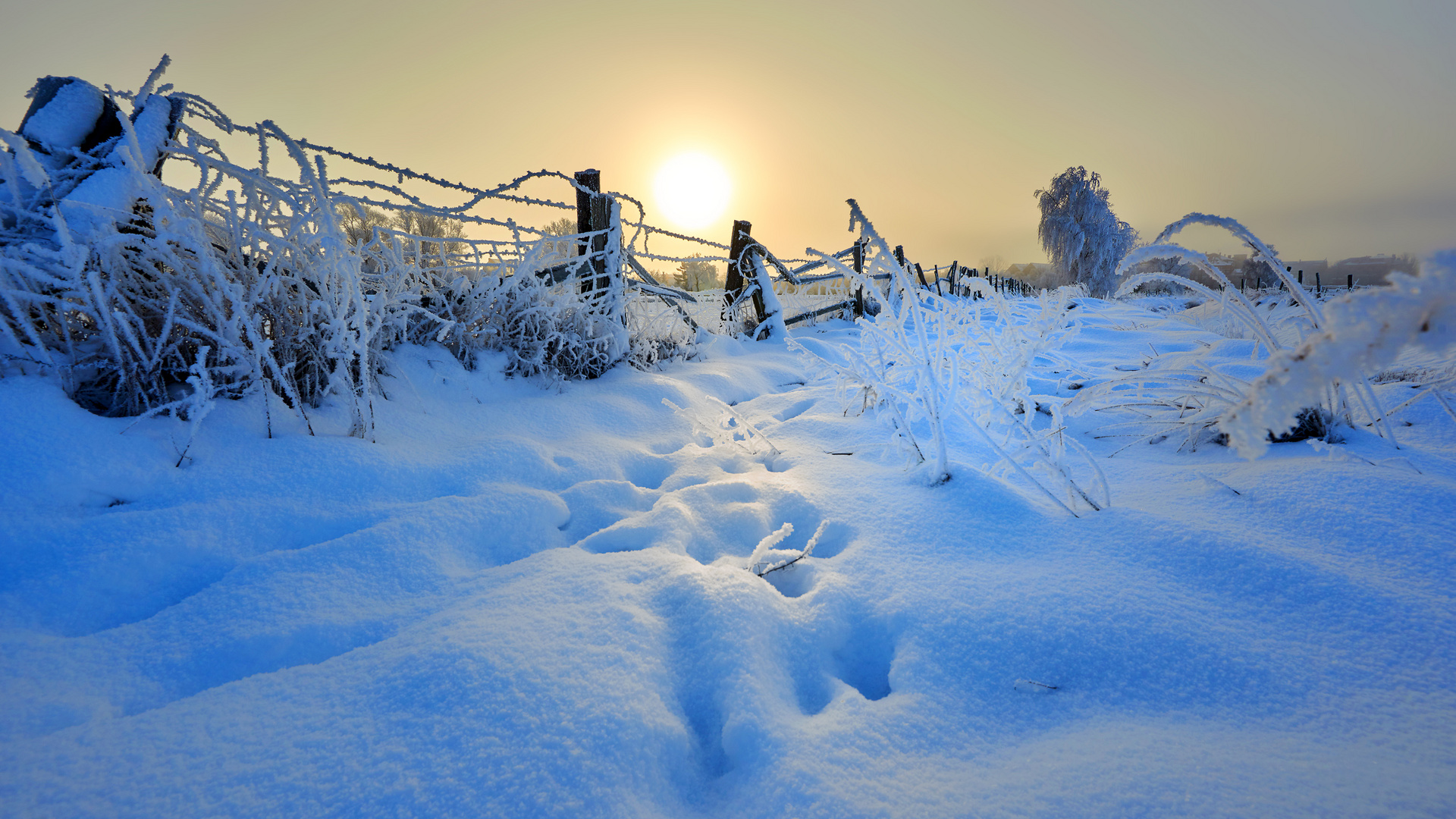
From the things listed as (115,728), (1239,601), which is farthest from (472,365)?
(1239,601)

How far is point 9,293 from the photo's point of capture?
4.42 feet

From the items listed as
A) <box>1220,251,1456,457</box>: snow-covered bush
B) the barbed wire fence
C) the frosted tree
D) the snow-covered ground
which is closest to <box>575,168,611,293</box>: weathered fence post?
the barbed wire fence

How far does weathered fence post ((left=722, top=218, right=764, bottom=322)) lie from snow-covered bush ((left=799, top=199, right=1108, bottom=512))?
379 centimetres

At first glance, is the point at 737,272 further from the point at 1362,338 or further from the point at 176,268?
the point at 1362,338

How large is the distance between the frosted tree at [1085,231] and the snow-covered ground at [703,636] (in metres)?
32.9

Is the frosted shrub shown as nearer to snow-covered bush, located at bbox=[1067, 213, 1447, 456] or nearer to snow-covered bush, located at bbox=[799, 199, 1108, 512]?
snow-covered bush, located at bbox=[799, 199, 1108, 512]

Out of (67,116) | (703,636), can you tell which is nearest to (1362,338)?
(703,636)

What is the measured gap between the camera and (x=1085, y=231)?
95.6 feet

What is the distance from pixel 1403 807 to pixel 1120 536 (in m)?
0.60

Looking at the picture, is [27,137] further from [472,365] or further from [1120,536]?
[1120,536]

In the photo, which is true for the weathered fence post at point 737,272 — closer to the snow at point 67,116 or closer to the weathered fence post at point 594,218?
the weathered fence post at point 594,218

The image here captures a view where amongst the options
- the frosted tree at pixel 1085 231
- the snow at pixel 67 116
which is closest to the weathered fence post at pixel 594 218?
the snow at pixel 67 116

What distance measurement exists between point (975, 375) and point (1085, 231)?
1348 inches

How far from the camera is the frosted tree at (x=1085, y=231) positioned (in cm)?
2859
